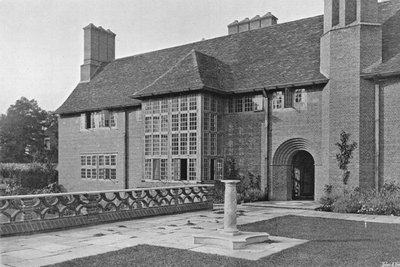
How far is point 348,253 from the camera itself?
8555 millimetres

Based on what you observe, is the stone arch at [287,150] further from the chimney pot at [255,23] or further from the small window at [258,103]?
the chimney pot at [255,23]

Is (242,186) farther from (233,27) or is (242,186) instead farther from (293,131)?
(233,27)

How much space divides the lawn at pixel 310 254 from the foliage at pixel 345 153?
7795mm

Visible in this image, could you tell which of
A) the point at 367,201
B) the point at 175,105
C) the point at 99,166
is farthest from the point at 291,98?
the point at 99,166

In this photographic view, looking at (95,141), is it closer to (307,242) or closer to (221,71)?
(221,71)

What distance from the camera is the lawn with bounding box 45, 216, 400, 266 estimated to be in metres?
7.73

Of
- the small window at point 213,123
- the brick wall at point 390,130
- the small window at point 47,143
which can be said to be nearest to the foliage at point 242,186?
the small window at point 213,123

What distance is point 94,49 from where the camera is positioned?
3506cm

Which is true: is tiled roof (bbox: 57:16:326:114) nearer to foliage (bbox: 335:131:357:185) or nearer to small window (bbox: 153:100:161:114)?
small window (bbox: 153:100:161:114)

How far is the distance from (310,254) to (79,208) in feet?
24.0

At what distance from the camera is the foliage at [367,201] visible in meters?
16.1

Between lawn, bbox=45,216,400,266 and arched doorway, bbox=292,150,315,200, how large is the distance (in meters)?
14.0

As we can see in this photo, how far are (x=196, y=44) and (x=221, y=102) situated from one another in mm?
7787

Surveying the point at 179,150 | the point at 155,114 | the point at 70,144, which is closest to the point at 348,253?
the point at 179,150
